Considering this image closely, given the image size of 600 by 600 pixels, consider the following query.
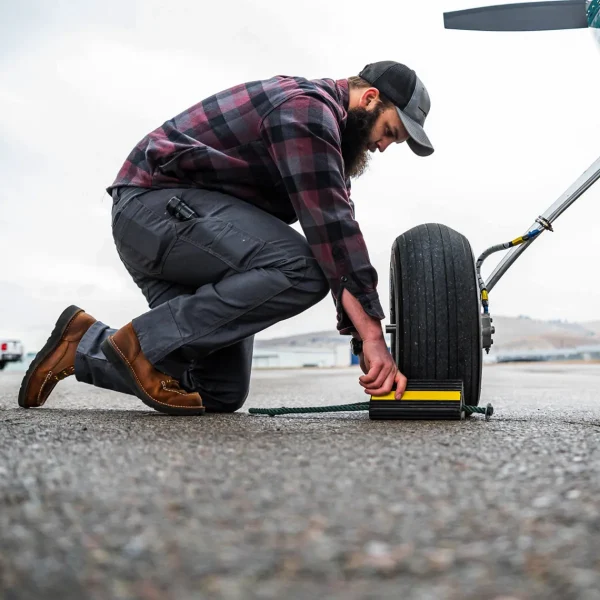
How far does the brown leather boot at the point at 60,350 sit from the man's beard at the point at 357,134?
816 millimetres

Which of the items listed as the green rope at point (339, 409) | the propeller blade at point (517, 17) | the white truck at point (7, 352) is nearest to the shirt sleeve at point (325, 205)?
the green rope at point (339, 409)

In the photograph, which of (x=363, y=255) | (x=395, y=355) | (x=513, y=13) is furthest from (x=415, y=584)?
(x=513, y=13)

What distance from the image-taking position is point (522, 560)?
487mm

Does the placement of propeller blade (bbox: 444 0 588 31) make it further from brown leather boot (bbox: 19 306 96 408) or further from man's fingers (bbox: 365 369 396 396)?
brown leather boot (bbox: 19 306 96 408)

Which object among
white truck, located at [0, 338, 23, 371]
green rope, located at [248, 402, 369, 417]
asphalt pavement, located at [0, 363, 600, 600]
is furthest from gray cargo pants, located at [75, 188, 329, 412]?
white truck, located at [0, 338, 23, 371]

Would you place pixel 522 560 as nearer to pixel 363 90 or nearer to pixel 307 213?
pixel 307 213

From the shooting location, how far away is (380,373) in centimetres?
153

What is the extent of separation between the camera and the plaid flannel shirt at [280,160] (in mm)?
1559

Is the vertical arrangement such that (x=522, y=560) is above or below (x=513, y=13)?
below

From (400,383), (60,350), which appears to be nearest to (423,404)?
(400,383)

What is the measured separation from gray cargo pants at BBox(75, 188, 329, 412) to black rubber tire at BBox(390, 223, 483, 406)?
0.21m

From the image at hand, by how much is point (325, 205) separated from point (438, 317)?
0.36 metres

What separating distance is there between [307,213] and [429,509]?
40.9 inches

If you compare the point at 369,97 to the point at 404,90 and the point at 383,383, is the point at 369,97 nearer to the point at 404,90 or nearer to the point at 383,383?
the point at 404,90
